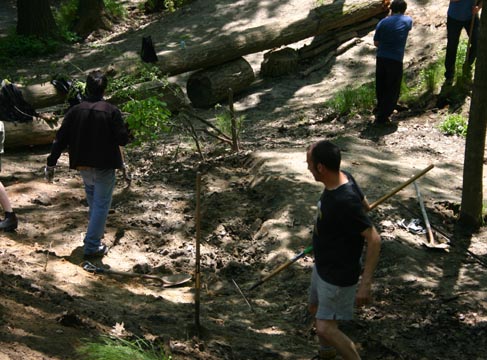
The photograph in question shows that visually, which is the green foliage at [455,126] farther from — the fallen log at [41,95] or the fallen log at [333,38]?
the fallen log at [41,95]

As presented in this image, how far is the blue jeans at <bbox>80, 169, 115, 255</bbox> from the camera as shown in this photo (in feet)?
22.7

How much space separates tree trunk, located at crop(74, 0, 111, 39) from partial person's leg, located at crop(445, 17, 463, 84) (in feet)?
33.5

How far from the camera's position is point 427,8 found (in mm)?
15570

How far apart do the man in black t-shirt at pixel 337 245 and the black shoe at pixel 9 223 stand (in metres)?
4.03

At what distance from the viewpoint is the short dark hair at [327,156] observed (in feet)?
14.4

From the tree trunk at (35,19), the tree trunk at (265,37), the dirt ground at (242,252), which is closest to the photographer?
the dirt ground at (242,252)

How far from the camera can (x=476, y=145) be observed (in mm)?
7312

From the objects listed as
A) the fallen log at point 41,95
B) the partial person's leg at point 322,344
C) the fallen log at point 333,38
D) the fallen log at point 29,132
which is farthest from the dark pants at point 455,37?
the partial person's leg at point 322,344

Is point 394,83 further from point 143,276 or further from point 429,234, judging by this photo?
point 143,276

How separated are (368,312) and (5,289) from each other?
3.07 metres

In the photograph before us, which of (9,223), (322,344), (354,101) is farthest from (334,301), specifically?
(354,101)

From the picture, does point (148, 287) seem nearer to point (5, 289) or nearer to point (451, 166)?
point (5, 289)

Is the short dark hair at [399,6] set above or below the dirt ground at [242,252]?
above

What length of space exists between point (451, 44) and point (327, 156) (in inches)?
326
